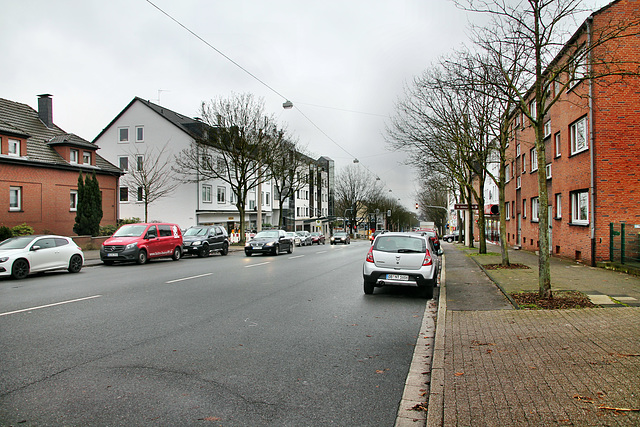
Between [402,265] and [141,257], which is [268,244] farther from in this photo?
[402,265]

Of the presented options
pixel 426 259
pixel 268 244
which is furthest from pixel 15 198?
pixel 426 259

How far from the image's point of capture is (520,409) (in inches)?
155

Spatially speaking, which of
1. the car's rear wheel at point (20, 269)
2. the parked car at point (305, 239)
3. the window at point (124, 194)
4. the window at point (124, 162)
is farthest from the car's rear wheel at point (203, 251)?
the window at point (124, 162)

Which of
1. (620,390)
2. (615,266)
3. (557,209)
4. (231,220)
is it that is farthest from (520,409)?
(231,220)

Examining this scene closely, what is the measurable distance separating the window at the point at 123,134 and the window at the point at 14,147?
18.1 meters

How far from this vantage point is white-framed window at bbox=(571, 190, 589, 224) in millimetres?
18062

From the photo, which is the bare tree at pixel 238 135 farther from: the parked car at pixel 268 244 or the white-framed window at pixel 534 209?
the white-framed window at pixel 534 209

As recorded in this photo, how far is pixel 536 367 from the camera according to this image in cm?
504

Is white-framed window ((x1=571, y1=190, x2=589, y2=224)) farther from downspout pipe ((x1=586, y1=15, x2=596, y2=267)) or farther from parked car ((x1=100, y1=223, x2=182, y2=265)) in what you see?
parked car ((x1=100, y1=223, x2=182, y2=265))

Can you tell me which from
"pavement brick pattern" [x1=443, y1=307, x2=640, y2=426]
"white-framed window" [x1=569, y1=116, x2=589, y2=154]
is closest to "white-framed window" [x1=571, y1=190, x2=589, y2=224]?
"white-framed window" [x1=569, y1=116, x2=589, y2=154]

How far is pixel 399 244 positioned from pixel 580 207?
432 inches

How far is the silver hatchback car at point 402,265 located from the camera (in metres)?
11.0

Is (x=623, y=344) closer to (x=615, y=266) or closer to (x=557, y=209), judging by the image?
(x=615, y=266)

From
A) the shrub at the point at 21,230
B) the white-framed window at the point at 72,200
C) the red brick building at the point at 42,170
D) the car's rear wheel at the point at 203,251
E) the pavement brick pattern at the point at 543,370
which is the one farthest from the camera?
the white-framed window at the point at 72,200
